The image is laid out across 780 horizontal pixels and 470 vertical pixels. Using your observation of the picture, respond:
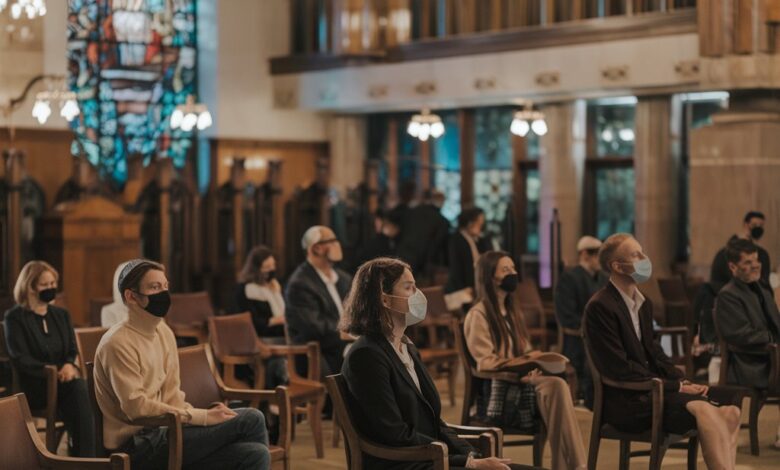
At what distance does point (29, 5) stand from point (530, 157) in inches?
371

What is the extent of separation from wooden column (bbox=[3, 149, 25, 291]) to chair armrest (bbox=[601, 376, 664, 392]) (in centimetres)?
880

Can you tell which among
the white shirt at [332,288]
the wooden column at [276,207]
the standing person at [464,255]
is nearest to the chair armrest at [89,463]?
the white shirt at [332,288]

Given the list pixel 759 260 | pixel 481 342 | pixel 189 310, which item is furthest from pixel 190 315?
pixel 759 260

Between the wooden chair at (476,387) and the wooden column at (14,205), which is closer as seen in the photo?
the wooden chair at (476,387)

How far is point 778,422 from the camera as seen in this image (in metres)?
10.1

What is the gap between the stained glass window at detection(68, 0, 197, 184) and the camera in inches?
779

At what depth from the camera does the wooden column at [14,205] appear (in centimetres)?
1483

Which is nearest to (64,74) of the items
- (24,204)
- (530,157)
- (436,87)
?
(24,204)

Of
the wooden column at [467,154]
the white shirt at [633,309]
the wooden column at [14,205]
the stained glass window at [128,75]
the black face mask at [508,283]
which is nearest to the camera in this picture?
the white shirt at [633,309]

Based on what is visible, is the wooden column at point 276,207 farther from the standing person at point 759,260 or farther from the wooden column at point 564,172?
the standing person at point 759,260

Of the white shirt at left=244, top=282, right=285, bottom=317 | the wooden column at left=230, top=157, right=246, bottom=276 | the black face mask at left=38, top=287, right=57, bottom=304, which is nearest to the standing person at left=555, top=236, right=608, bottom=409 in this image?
the white shirt at left=244, top=282, right=285, bottom=317

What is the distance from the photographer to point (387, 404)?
18.8 feet

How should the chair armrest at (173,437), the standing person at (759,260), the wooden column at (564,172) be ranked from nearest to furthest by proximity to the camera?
the chair armrest at (173,437) → the standing person at (759,260) → the wooden column at (564,172)

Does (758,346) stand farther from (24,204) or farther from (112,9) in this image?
(112,9)
